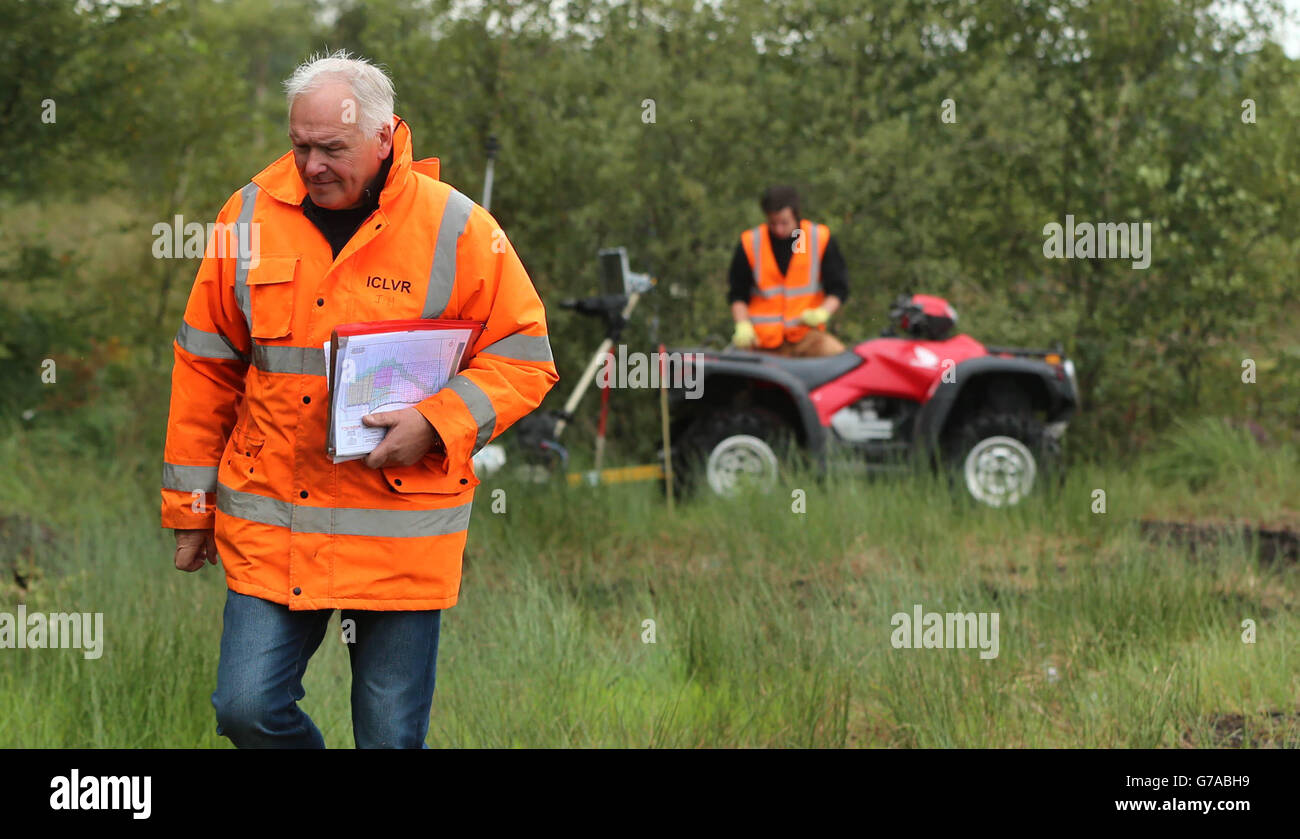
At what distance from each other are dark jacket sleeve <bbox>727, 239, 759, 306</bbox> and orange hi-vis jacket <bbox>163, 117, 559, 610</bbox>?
18.8 ft

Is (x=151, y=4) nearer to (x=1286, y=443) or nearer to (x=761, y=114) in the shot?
(x=761, y=114)

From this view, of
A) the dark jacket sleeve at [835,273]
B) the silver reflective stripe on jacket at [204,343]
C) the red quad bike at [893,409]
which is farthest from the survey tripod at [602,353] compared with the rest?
the silver reflective stripe on jacket at [204,343]

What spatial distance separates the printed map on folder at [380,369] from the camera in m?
3.13

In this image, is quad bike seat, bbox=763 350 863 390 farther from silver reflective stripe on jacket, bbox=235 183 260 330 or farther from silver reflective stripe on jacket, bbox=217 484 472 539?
silver reflective stripe on jacket, bbox=235 183 260 330

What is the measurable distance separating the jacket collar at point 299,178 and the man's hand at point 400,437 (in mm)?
488

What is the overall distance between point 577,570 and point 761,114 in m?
4.33

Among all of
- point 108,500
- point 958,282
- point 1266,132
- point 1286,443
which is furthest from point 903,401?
point 108,500

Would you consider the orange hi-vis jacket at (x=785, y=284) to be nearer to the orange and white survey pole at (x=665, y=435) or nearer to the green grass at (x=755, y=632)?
the orange and white survey pole at (x=665, y=435)

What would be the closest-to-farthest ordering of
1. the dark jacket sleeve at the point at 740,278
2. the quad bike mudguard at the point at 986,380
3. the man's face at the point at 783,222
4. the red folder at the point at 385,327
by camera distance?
1. the red folder at the point at 385,327
2. the quad bike mudguard at the point at 986,380
3. the man's face at the point at 783,222
4. the dark jacket sleeve at the point at 740,278

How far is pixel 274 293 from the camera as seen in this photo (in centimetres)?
326

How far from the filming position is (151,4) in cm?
982

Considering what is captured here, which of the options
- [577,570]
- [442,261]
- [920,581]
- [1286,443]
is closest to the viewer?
[442,261]
